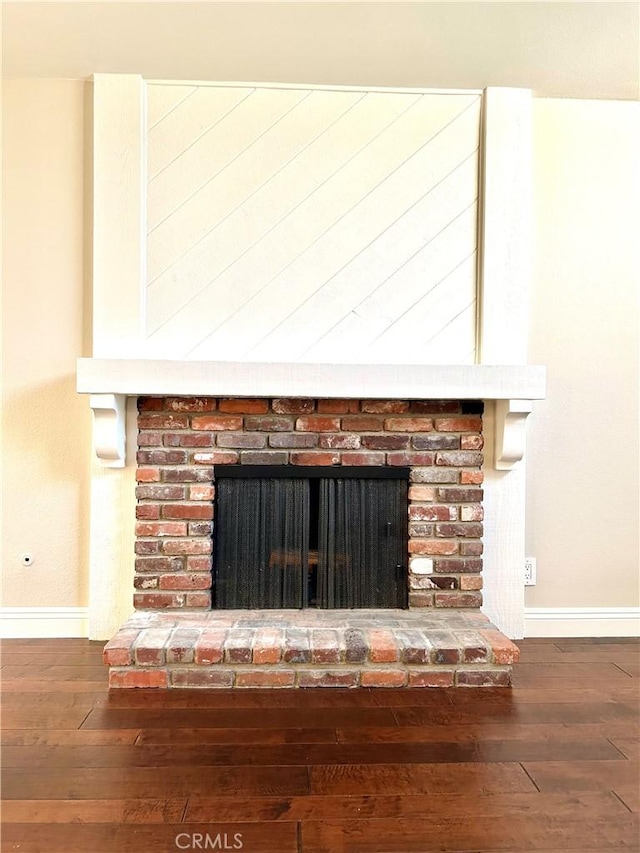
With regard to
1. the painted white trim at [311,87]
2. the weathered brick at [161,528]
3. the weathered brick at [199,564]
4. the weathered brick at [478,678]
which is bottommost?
the weathered brick at [478,678]

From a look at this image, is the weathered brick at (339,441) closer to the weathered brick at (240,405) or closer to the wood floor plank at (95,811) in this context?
the weathered brick at (240,405)

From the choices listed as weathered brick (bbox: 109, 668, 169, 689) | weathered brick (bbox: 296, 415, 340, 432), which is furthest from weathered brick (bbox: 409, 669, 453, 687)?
weathered brick (bbox: 296, 415, 340, 432)

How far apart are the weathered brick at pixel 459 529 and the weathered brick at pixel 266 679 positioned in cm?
78

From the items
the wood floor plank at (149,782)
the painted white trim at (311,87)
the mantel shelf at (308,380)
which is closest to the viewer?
the wood floor plank at (149,782)

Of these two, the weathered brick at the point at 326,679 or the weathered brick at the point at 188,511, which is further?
the weathered brick at the point at 188,511

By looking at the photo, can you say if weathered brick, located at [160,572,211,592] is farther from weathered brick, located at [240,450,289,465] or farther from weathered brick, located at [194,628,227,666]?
weathered brick, located at [240,450,289,465]

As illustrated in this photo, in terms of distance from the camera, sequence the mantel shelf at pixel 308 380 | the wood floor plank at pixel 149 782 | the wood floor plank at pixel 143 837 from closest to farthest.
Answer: the wood floor plank at pixel 143 837
the wood floor plank at pixel 149 782
the mantel shelf at pixel 308 380

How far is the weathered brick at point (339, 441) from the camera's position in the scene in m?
2.25

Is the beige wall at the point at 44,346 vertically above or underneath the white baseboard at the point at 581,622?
above

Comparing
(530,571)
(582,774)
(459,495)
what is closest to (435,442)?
(459,495)

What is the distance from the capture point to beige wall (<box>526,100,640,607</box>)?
92.3 inches

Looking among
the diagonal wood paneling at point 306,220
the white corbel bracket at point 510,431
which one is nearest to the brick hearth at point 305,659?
the white corbel bracket at point 510,431

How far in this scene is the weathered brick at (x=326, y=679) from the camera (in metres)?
1.89

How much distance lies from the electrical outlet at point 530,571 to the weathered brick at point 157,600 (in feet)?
4.45
